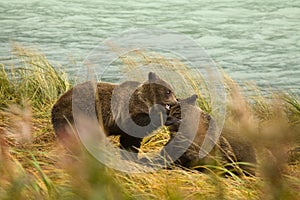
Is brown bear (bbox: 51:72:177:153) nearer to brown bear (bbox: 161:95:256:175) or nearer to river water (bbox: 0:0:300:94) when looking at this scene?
brown bear (bbox: 161:95:256:175)

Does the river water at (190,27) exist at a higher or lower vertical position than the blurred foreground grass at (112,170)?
lower

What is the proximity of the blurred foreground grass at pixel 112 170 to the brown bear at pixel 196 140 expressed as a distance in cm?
10

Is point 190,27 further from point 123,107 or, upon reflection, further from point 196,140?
point 196,140

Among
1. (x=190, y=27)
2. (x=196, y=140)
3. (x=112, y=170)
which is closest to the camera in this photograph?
(x=112, y=170)

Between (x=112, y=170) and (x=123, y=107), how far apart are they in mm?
1717

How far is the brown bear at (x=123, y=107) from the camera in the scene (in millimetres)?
4926

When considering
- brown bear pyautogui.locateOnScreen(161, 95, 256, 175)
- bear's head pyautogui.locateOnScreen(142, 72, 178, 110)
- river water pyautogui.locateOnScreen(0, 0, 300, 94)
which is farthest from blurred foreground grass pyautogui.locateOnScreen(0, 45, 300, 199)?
river water pyautogui.locateOnScreen(0, 0, 300, 94)

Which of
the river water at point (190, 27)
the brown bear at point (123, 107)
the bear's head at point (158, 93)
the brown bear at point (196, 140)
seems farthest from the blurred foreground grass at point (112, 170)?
the river water at point (190, 27)

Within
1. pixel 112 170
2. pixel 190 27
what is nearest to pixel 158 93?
pixel 112 170

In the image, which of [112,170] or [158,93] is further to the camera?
[158,93]

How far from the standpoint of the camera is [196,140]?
4746 millimetres

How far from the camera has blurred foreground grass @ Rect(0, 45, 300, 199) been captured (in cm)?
187

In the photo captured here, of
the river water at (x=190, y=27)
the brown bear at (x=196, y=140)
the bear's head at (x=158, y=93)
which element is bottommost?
the river water at (x=190, y=27)

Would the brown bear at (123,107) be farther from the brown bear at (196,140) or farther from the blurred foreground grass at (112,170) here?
the blurred foreground grass at (112,170)
